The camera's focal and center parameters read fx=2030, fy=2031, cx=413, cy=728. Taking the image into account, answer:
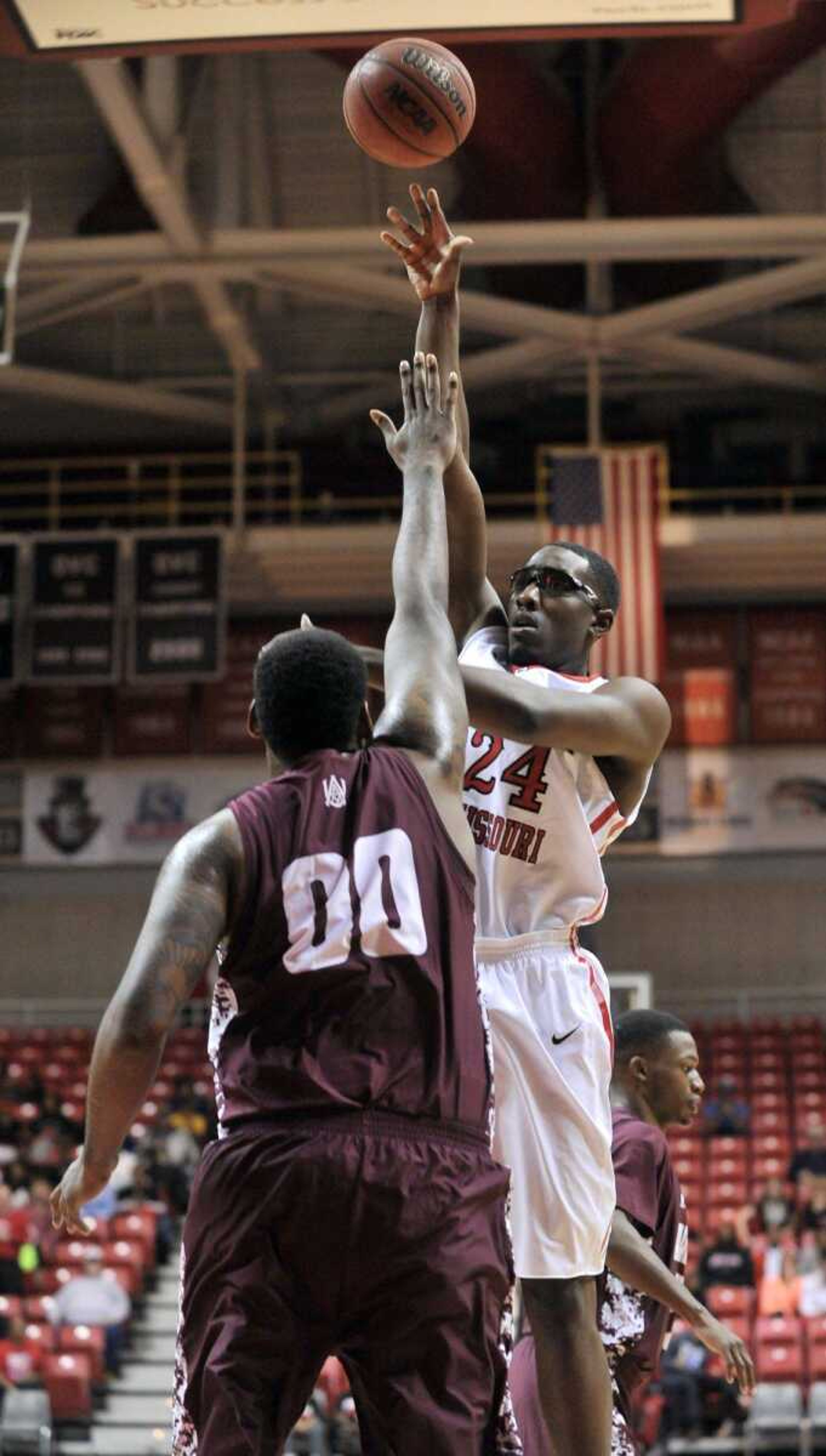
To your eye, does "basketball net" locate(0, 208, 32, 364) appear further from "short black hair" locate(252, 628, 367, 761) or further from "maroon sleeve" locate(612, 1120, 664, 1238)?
"short black hair" locate(252, 628, 367, 761)

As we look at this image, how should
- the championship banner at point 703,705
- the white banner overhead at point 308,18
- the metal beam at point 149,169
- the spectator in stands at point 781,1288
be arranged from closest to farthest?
1. the white banner overhead at point 308,18
2. the spectator in stands at point 781,1288
3. the metal beam at point 149,169
4. the championship banner at point 703,705

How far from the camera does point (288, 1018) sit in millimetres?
3551

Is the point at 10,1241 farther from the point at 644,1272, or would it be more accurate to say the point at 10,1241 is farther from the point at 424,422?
the point at 424,422

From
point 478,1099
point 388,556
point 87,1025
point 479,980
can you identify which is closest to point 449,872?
point 478,1099

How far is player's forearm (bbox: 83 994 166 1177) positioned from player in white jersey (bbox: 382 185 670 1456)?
144 cm

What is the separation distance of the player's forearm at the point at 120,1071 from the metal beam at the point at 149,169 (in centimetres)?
1284

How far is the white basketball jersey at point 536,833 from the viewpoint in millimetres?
4996

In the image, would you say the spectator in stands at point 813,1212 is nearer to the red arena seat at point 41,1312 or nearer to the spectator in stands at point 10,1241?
the red arena seat at point 41,1312

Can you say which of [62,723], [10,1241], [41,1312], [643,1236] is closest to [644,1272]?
[643,1236]

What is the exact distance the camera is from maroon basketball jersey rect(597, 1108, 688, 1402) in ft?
18.3

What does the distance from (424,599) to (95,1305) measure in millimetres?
12703

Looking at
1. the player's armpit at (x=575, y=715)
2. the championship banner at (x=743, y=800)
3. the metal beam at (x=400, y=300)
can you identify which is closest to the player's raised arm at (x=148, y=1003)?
the player's armpit at (x=575, y=715)

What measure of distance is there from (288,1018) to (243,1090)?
6.0 inches

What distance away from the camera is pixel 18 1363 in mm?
14266
